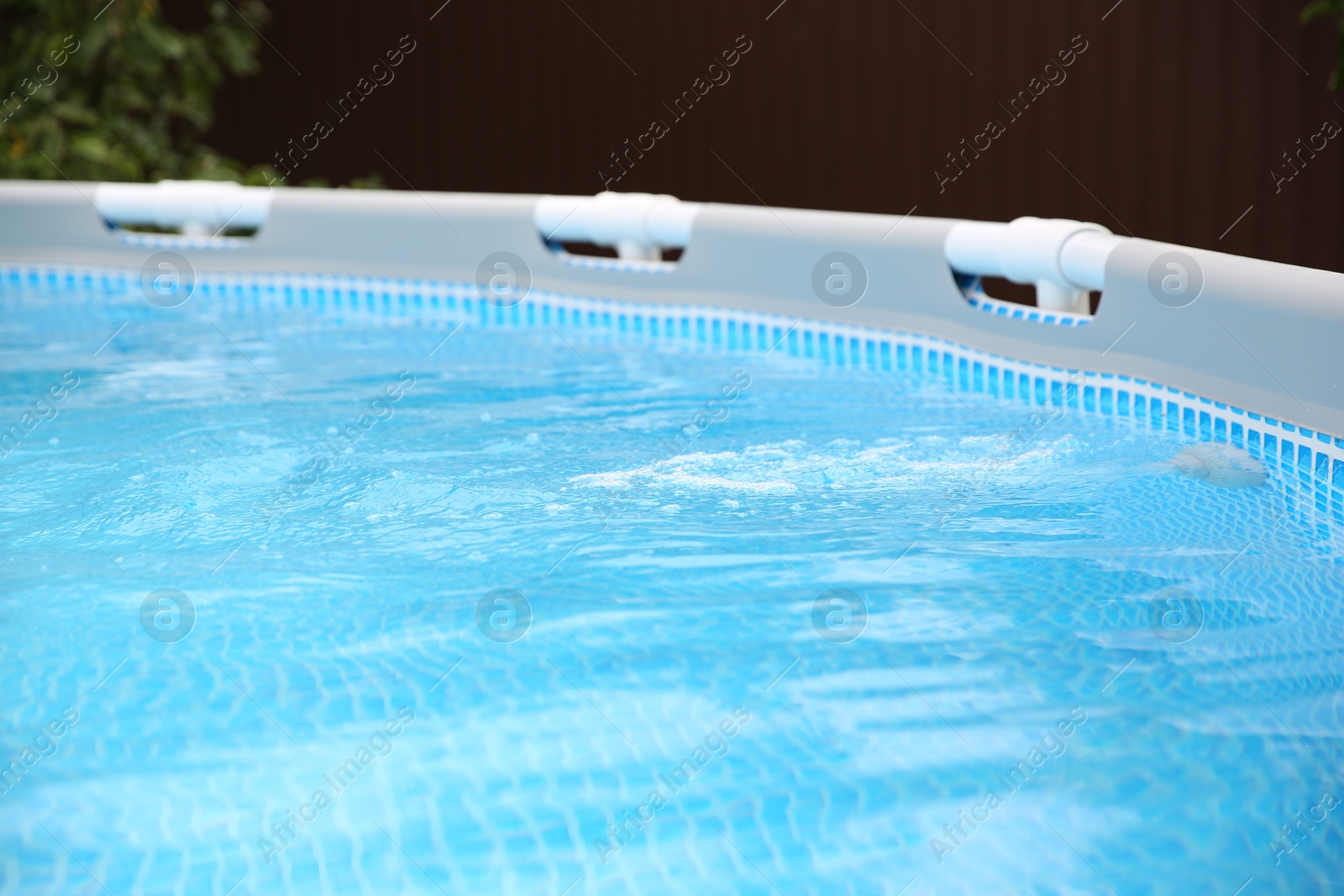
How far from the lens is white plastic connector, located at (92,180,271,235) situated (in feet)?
18.8

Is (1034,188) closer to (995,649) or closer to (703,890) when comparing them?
(995,649)

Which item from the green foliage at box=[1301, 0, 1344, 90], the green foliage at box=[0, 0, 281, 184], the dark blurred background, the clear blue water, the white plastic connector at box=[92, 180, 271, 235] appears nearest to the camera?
the clear blue water

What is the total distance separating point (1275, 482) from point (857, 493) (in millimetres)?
821

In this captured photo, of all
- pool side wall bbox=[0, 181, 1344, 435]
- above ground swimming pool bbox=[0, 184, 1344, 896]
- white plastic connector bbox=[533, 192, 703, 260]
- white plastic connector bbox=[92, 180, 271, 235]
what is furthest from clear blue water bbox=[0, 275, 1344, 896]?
white plastic connector bbox=[92, 180, 271, 235]

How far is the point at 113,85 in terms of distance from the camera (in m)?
7.74

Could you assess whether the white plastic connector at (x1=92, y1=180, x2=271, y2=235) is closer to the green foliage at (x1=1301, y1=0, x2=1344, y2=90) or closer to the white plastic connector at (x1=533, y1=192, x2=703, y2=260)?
the white plastic connector at (x1=533, y1=192, x2=703, y2=260)

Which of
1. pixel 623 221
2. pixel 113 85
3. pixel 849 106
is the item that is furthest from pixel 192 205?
pixel 849 106

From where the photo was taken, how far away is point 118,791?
5.44ft

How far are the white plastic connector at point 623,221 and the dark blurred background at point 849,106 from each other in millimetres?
2003

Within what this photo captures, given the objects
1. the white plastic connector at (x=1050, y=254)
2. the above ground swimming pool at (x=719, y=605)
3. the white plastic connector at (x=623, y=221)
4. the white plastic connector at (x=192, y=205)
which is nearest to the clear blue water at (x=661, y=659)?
the above ground swimming pool at (x=719, y=605)

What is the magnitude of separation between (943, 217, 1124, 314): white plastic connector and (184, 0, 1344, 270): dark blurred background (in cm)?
274

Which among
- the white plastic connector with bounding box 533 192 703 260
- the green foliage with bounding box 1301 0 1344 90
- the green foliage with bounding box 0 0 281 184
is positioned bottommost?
the green foliage with bounding box 0 0 281 184

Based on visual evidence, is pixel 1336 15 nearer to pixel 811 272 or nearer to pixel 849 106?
pixel 849 106

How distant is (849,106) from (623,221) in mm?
2145
